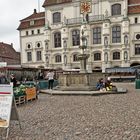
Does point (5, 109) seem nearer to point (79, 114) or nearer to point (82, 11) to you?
point (79, 114)

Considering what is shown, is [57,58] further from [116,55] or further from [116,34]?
[116,34]

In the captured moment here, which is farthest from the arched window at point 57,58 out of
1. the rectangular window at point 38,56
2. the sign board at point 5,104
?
the sign board at point 5,104

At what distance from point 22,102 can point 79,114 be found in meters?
5.55

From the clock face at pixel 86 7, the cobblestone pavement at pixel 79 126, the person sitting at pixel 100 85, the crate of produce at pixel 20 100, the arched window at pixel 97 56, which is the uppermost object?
the clock face at pixel 86 7

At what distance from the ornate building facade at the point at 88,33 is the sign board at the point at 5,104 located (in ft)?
165

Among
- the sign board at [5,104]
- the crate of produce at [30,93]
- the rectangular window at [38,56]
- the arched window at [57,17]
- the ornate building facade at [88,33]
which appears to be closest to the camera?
the sign board at [5,104]

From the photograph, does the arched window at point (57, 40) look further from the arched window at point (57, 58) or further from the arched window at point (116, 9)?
the arched window at point (116, 9)

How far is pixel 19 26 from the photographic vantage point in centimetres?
7094

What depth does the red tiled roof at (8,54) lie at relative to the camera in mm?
81938

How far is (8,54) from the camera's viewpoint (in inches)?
3346

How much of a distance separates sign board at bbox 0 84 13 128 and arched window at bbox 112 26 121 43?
52.1 meters

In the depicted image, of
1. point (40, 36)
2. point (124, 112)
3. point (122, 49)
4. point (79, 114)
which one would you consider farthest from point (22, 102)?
point (40, 36)

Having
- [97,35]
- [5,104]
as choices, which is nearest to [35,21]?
[97,35]

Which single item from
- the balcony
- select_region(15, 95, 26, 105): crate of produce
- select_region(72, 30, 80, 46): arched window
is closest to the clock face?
the balcony
